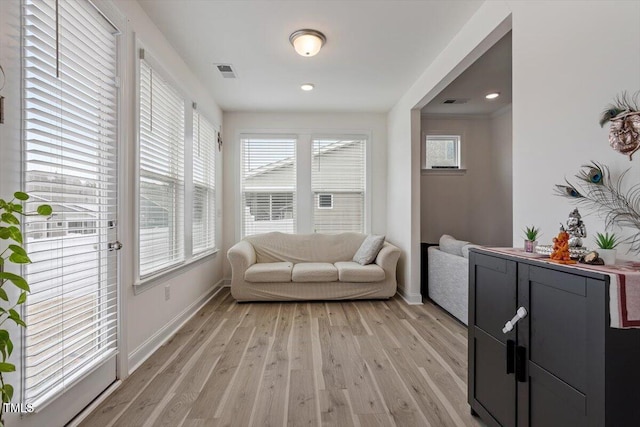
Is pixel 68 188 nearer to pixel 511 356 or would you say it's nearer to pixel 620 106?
pixel 511 356

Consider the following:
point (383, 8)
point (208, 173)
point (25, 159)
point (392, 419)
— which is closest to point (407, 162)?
point (383, 8)

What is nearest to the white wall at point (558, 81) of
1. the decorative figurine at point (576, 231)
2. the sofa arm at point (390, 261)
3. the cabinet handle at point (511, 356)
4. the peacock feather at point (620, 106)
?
the peacock feather at point (620, 106)

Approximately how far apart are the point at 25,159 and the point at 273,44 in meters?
2.15

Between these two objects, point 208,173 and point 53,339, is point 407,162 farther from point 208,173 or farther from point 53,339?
point 53,339

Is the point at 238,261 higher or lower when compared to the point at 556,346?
lower

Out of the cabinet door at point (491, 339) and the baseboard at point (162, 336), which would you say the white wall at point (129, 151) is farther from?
the cabinet door at point (491, 339)

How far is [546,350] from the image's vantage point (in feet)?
4.03

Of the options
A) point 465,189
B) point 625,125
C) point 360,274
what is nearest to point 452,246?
point 360,274

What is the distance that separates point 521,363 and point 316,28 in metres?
2.72

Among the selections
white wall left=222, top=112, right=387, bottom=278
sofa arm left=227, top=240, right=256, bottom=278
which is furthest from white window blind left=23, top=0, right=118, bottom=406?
white wall left=222, top=112, right=387, bottom=278

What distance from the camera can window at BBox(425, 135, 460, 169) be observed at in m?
4.84

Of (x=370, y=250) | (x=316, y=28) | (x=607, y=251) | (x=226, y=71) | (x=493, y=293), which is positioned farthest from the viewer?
(x=370, y=250)

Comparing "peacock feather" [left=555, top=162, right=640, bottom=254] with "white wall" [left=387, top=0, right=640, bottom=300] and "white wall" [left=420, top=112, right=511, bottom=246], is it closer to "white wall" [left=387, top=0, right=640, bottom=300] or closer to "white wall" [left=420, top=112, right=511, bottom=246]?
"white wall" [left=387, top=0, right=640, bottom=300]

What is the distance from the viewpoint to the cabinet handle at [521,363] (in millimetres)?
1351
